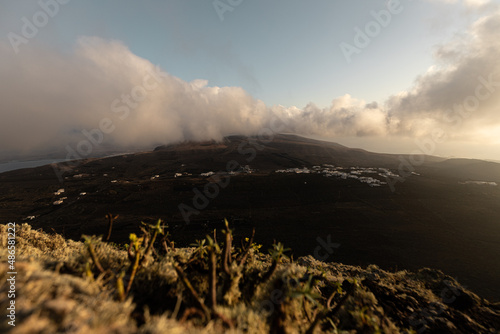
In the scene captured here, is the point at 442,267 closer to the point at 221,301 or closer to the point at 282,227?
the point at 282,227

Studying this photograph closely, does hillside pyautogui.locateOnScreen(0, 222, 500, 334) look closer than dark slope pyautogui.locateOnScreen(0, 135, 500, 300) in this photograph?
Yes

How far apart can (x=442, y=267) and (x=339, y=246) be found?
1017 cm

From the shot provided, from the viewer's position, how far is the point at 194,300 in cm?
222

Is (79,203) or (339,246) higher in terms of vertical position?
(339,246)

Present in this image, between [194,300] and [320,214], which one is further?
[320,214]

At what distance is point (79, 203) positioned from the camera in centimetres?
4441

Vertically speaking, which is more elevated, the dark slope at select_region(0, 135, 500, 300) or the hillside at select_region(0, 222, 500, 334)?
the hillside at select_region(0, 222, 500, 334)

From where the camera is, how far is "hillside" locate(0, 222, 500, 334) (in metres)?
1.38

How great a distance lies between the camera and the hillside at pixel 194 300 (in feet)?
4.51

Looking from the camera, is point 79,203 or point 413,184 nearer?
point 79,203

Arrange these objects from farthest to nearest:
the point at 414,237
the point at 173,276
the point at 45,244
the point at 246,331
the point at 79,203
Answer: the point at 79,203 → the point at 414,237 → the point at 45,244 → the point at 173,276 → the point at 246,331

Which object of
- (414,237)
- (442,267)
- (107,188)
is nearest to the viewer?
(442,267)

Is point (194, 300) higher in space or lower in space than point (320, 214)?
higher

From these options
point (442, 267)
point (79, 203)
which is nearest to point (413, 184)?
point (442, 267)
